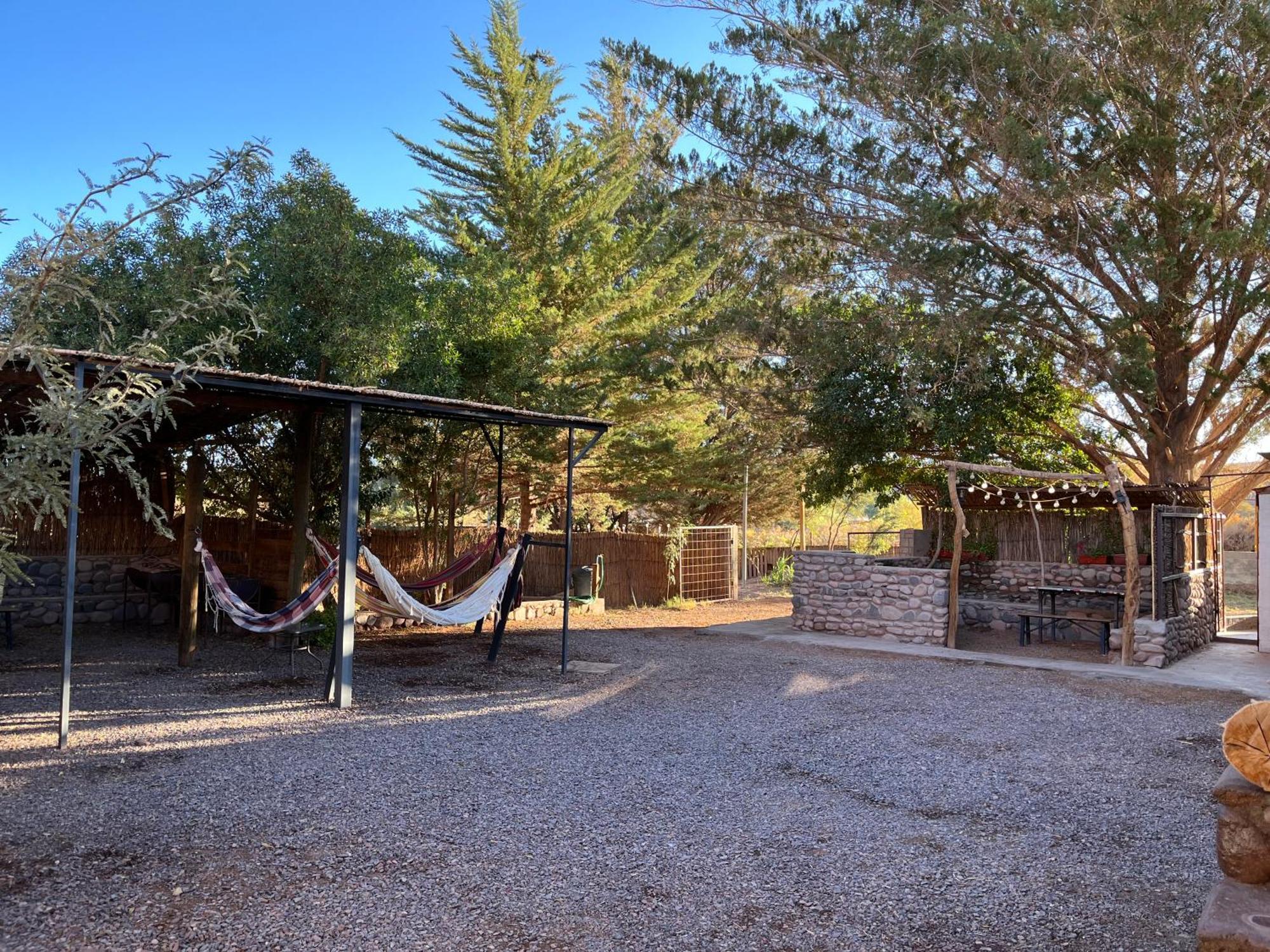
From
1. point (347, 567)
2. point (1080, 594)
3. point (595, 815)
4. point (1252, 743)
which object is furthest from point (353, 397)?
point (1080, 594)

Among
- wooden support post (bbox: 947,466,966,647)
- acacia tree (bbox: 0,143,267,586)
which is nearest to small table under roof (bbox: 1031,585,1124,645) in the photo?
wooden support post (bbox: 947,466,966,647)

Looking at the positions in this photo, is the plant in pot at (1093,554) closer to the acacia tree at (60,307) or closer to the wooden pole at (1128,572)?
the wooden pole at (1128,572)

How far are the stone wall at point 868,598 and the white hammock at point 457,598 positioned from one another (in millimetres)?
3775

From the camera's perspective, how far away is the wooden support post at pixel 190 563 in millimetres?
6352

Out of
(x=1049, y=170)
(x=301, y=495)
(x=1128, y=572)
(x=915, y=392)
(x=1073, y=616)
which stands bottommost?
(x=1073, y=616)

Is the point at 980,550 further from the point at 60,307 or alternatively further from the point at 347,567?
the point at 60,307

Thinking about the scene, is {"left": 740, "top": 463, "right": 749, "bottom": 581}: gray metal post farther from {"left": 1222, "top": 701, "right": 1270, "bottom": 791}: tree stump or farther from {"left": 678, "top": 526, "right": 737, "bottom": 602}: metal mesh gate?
{"left": 1222, "top": 701, "right": 1270, "bottom": 791}: tree stump

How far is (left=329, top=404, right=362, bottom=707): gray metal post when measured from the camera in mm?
5441

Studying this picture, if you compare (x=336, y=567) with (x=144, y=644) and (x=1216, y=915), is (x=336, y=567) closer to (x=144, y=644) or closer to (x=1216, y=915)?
(x=144, y=644)

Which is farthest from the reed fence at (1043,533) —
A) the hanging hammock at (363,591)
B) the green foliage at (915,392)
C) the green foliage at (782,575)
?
the hanging hammock at (363,591)

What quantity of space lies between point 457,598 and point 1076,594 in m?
6.78

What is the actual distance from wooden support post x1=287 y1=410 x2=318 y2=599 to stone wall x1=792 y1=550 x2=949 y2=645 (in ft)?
16.5

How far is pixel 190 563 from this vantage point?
21.1ft

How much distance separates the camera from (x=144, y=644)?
7496mm
